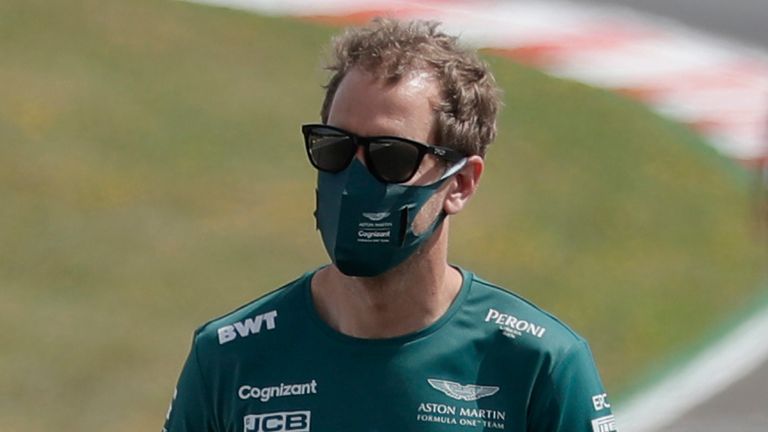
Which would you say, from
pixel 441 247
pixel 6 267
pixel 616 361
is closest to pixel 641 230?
pixel 616 361

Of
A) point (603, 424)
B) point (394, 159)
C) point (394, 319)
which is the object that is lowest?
point (603, 424)

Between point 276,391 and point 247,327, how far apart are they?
175 mm

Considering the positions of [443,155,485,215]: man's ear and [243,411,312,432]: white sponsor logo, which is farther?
[443,155,485,215]: man's ear

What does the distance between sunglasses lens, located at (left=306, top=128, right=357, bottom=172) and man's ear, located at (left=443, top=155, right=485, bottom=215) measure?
26cm

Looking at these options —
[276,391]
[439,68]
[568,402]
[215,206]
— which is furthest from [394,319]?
[215,206]

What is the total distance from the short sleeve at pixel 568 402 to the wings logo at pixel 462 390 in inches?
3.9

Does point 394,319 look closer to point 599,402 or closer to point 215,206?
point 599,402

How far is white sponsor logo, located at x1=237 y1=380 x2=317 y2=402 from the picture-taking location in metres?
3.20

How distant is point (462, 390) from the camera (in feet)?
10.4

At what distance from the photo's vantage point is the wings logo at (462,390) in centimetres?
317

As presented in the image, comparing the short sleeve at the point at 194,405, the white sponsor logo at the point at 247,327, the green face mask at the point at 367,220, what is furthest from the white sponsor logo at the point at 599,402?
the short sleeve at the point at 194,405

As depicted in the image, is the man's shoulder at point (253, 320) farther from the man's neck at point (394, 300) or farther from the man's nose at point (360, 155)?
the man's nose at point (360, 155)

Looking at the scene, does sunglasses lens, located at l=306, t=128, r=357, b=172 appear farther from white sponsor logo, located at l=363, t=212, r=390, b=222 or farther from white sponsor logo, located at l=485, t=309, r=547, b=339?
white sponsor logo, located at l=485, t=309, r=547, b=339

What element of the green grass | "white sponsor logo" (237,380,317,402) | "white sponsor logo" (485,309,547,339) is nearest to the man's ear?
"white sponsor logo" (485,309,547,339)
